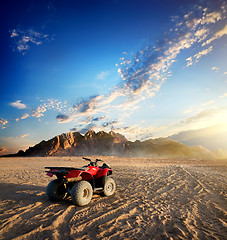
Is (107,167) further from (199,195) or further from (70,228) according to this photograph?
(199,195)

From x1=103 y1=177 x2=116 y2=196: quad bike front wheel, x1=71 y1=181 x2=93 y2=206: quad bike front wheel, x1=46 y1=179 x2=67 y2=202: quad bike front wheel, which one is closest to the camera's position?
x1=71 y1=181 x2=93 y2=206: quad bike front wheel

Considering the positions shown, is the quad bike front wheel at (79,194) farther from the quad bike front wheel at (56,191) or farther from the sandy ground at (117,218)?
the quad bike front wheel at (56,191)

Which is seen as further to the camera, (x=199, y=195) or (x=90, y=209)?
(x=199, y=195)

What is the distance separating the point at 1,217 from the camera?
4016mm

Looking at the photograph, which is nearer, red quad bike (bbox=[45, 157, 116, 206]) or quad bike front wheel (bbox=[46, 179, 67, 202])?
red quad bike (bbox=[45, 157, 116, 206])

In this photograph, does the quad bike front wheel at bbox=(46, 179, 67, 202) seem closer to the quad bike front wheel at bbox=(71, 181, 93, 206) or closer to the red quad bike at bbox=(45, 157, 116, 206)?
the red quad bike at bbox=(45, 157, 116, 206)

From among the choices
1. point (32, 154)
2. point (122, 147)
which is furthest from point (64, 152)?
point (122, 147)

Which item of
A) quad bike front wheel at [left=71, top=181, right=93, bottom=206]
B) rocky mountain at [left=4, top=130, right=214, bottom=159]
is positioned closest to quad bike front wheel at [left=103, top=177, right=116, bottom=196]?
quad bike front wheel at [left=71, top=181, right=93, bottom=206]

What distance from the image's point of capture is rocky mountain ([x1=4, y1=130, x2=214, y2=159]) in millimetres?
80375

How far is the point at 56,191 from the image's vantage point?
17.5 feet

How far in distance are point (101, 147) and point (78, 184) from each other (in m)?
86.2

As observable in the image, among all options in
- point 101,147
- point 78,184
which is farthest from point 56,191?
point 101,147

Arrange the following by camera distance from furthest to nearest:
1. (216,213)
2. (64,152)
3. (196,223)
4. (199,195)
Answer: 1. (64,152)
2. (199,195)
3. (216,213)
4. (196,223)

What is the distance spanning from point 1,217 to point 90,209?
8.16 feet
